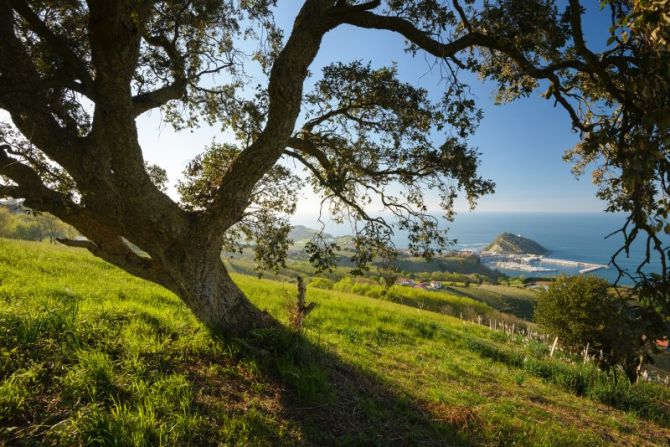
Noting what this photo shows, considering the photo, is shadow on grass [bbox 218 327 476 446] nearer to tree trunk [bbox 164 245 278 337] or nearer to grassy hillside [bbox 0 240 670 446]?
grassy hillside [bbox 0 240 670 446]

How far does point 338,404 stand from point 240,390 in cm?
166

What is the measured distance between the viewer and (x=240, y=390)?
538cm

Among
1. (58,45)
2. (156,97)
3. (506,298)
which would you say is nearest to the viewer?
(58,45)

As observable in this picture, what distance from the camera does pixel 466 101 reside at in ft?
20.8

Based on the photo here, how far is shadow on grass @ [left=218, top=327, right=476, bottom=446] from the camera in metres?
5.04

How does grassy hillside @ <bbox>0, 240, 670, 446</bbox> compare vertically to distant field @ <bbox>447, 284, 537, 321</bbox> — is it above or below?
above

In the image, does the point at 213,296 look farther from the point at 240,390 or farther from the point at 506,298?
the point at 506,298

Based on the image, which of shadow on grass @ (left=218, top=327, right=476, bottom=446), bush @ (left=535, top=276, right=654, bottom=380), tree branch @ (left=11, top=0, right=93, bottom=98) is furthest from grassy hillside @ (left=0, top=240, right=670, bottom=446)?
bush @ (left=535, top=276, right=654, bottom=380)

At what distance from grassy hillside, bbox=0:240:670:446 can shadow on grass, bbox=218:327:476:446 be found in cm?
3

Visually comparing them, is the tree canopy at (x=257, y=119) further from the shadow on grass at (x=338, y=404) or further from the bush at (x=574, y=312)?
the bush at (x=574, y=312)

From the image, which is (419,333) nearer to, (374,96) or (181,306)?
(181,306)

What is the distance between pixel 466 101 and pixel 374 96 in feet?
7.43

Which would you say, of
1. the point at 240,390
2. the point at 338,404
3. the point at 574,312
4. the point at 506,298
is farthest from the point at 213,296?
the point at 506,298

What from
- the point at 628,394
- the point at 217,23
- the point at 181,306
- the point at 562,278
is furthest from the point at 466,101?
the point at 562,278
